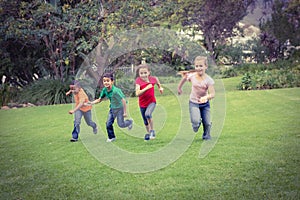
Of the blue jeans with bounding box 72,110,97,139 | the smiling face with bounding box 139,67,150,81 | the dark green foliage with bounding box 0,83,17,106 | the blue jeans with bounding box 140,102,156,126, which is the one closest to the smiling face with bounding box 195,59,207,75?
the smiling face with bounding box 139,67,150,81

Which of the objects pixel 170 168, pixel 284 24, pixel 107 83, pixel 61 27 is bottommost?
pixel 170 168

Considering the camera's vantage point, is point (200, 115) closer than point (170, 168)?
No

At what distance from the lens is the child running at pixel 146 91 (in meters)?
7.19

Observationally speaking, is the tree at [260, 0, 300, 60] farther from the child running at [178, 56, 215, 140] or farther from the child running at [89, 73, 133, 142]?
the child running at [89, 73, 133, 142]

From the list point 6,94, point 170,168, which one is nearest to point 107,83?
point 170,168

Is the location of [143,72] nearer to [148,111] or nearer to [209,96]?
[148,111]

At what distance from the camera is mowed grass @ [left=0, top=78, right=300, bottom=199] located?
15.7 ft

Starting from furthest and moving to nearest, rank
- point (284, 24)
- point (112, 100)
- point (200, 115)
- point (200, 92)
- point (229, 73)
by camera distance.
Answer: point (284, 24) < point (229, 73) < point (112, 100) < point (200, 115) < point (200, 92)

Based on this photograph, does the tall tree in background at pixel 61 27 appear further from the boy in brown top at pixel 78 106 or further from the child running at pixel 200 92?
the child running at pixel 200 92

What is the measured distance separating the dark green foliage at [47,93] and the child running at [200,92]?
30.8 feet

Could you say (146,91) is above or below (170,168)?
above

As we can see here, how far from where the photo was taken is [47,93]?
633 inches

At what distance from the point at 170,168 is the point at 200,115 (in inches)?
69.4

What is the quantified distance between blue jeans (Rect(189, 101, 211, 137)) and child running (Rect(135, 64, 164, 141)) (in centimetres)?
57
